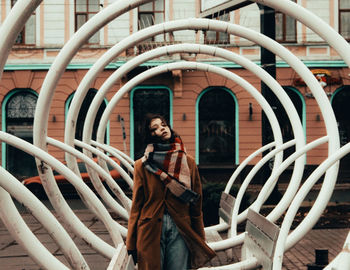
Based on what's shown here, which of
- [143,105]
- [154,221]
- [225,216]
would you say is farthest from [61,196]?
[143,105]

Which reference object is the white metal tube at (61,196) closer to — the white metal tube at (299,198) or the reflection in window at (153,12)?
the white metal tube at (299,198)

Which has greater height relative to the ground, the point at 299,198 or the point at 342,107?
the point at 342,107

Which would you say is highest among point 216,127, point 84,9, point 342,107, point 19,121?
point 84,9

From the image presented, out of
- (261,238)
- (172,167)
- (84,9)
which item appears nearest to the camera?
(261,238)

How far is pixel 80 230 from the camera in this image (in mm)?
4641

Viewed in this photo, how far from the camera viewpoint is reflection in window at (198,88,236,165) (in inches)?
707

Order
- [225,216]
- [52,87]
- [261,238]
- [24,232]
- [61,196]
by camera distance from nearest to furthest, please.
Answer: [24,232]
[261,238]
[52,87]
[61,196]
[225,216]

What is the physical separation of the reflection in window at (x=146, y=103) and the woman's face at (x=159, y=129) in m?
14.3

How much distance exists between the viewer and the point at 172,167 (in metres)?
3.78

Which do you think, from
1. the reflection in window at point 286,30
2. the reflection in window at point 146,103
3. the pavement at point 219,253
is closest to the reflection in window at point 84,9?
the reflection in window at point 146,103

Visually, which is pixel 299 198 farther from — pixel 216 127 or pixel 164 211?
pixel 216 127

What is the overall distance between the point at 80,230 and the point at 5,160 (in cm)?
1436

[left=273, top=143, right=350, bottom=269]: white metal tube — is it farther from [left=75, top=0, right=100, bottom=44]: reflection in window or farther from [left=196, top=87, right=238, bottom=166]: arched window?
[left=75, top=0, right=100, bottom=44]: reflection in window

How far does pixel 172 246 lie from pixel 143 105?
14.5 meters
